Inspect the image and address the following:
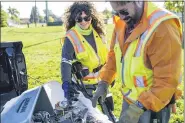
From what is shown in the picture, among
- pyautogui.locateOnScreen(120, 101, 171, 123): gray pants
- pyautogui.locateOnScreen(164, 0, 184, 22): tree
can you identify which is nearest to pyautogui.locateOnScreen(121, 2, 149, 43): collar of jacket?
pyautogui.locateOnScreen(120, 101, 171, 123): gray pants

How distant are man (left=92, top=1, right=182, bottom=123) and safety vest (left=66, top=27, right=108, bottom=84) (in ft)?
3.93

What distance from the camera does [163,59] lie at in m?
2.33

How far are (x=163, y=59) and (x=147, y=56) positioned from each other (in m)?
0.15

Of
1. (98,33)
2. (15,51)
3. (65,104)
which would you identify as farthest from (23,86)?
(65,104)

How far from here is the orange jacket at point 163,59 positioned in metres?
2.32

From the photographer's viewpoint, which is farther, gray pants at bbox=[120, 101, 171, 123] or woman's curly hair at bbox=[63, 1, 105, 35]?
woman's curly hair at bbox=[63, 1, 105, 35]

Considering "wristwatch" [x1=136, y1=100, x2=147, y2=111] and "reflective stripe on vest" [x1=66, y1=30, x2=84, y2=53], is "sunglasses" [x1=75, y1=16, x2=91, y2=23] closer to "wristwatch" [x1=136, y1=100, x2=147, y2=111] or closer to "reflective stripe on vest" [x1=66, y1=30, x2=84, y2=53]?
"reflective stripe on vest" [x1=66, y1=30, x2=84, y2=53]

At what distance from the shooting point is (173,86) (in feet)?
7.84

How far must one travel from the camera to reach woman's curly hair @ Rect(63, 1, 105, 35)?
13.4ft

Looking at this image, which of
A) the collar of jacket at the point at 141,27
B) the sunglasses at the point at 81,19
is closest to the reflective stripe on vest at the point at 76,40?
the sunglasses at the point at 81,19

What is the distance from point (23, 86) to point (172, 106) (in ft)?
7.08

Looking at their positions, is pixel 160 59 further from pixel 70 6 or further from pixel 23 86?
pixel 23 86

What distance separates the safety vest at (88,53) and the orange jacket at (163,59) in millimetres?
1541

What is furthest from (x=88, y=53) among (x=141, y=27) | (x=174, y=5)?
(x=174, y=5)
